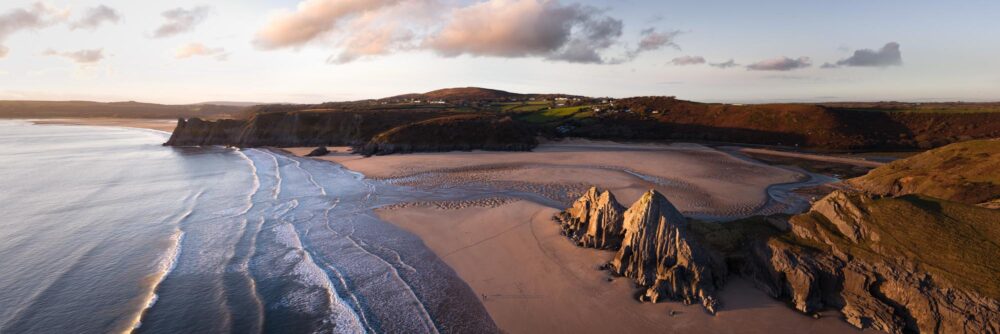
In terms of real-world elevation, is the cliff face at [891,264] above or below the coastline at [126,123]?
below

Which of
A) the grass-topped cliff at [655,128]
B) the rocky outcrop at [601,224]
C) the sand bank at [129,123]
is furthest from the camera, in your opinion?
the sand bank at [129,123]

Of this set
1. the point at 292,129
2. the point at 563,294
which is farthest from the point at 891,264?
the point at 292,129

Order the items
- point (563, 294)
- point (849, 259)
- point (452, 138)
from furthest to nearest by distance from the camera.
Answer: point (452, 138) < point (563, 294) < point (849, 259)

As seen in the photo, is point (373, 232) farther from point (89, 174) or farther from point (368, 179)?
point (89, 174)

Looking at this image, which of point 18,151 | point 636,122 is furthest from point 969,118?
point 18,151

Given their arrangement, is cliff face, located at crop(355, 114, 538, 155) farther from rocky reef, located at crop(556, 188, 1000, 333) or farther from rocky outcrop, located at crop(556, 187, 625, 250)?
rocky reef, located at crop(556, 188, 1000, 333)

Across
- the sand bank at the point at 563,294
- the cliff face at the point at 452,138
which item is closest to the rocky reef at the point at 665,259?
the sand bank at the point at 563,294

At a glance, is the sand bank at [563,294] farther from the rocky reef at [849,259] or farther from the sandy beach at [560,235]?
the rocky reef at [849,259]

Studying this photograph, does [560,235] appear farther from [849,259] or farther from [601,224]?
[849,259]
